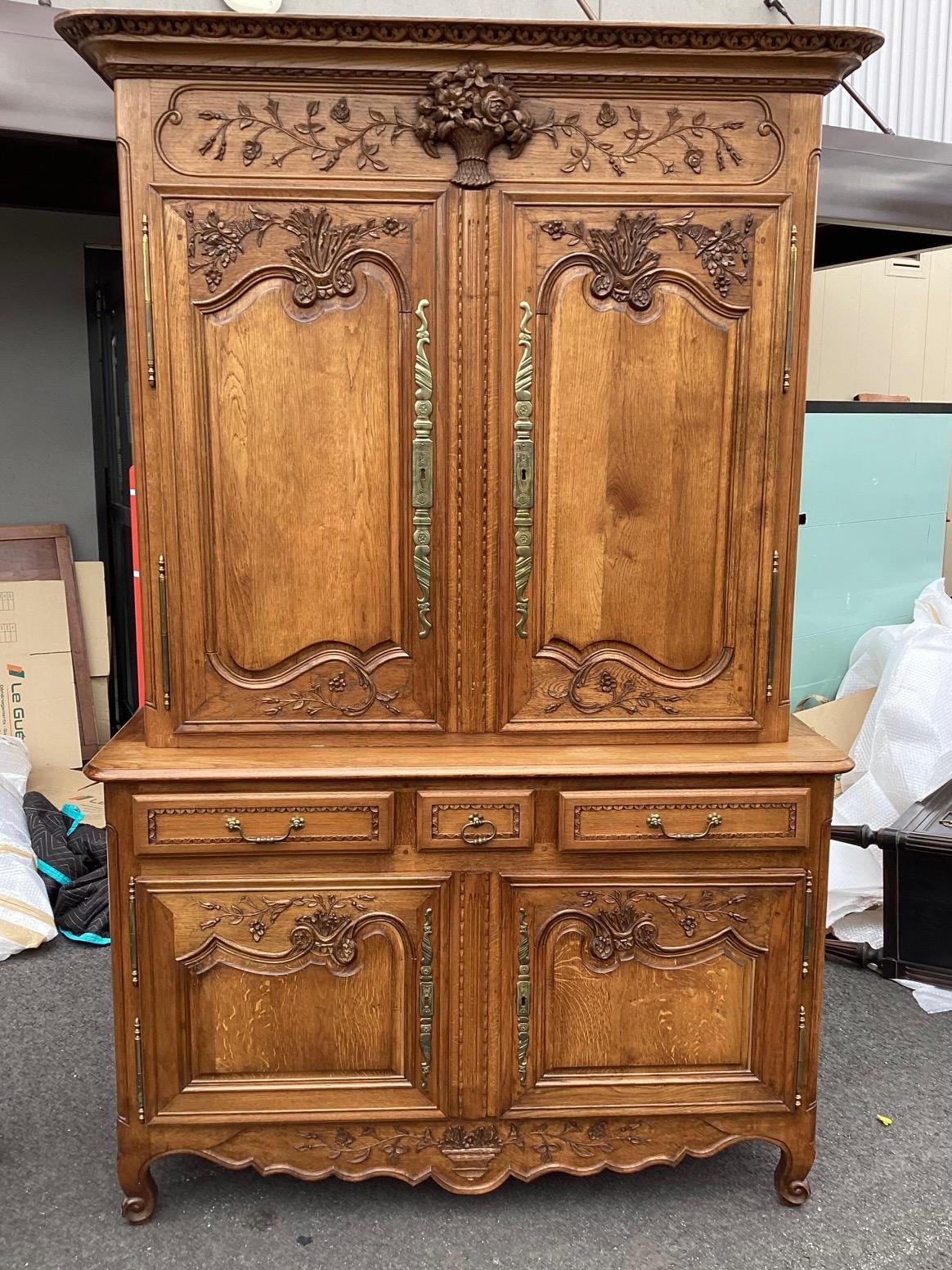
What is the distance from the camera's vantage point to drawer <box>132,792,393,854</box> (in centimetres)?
199

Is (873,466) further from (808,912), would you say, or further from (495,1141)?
(495,1141)

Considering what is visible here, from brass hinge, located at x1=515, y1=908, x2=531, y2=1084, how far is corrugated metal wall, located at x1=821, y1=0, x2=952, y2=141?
13.5 feet

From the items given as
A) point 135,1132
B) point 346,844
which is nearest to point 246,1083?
point 135,1132

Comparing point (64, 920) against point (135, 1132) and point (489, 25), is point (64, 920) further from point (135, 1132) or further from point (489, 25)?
point (489, 25)

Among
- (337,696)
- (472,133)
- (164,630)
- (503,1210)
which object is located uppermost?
(472,133)

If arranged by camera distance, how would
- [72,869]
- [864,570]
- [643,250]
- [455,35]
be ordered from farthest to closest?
[864,570]
[72,869]
[643,250]
[455,35]

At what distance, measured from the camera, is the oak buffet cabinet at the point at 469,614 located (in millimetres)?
1913

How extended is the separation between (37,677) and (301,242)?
300 cm

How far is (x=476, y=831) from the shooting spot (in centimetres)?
203

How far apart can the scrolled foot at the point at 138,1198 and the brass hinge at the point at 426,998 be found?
58 cm

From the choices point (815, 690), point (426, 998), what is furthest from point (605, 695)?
point (815, 690)

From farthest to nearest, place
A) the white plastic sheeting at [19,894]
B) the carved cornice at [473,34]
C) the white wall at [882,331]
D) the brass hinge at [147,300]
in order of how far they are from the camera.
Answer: the white wall at [882,331], the white plastic sheeting at [19,894], the brass hinge at [147,300], the carved cornice at [473,34]

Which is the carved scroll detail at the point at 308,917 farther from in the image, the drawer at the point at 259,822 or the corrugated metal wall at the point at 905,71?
the corrugated metal wall at the point at 905,71

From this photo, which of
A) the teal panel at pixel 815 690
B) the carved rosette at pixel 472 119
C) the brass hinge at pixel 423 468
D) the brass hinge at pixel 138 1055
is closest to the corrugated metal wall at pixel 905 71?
the teal panel at pixel 815 690
